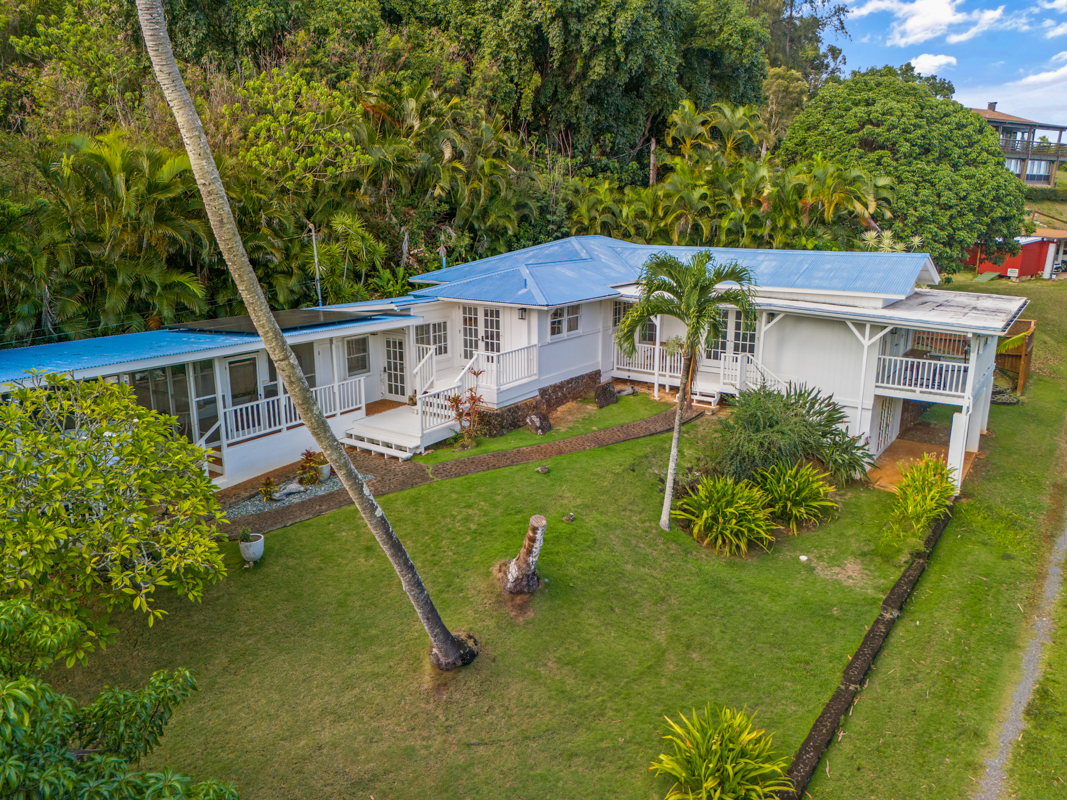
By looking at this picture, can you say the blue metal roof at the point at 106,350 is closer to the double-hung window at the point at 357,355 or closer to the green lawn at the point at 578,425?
the double-hung window at the point at 357,355

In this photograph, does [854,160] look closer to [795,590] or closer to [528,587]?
[795,590]

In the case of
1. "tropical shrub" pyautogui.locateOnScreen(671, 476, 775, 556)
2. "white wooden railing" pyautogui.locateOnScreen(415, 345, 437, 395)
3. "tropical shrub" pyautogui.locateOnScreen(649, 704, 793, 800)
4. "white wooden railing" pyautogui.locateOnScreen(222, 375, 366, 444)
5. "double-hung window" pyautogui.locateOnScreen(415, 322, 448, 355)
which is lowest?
"tropical shrub" pyautogui.locateOnScreen(649, 704, 793, 800)

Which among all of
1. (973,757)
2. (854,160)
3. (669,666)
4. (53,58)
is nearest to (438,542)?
(669,666)

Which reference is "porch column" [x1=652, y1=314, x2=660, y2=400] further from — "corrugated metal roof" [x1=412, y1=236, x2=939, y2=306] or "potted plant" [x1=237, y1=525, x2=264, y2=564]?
"potted plant" [x1=237, y1=525, x2=264, y2=564]

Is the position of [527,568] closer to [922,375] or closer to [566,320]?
[566,320]

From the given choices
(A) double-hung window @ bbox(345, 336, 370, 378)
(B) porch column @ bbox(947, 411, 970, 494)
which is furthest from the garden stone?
(B) porch column @ bbox(947, 411, 970, 494)

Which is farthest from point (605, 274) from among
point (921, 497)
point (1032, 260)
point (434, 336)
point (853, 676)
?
point (1032, 260)
